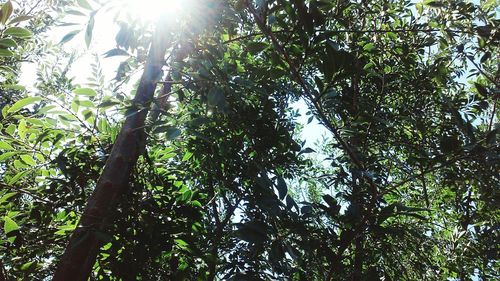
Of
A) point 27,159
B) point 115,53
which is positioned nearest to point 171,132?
point 115,53

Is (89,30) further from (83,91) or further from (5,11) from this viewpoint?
(83,91)

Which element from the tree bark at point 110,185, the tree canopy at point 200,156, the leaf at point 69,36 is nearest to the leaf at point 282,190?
the tree canopy at point 200,156

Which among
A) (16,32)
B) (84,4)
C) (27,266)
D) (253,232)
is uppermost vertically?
(84,4)

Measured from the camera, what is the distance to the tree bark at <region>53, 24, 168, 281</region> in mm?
1198

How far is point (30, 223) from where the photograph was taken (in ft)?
5.48

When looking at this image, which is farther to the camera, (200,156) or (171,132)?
(200,156)

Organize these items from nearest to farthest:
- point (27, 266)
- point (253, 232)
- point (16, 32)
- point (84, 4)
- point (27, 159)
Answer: point (253, 232)
point (16, 32)
point (84, 4)
point (27, 266)
point (27, 159)

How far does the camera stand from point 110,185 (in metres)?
1.36

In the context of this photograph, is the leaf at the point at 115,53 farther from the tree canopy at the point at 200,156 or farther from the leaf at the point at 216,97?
the leaf at the point at 216,97

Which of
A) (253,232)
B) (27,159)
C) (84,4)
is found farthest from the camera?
(27,159)

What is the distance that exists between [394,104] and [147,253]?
96.4 inches

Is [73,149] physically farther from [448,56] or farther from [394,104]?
[394,104]

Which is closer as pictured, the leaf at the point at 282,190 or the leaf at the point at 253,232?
the leaf at the point at 253,232

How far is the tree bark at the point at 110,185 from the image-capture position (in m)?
1.20
